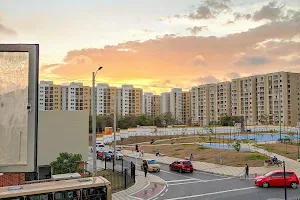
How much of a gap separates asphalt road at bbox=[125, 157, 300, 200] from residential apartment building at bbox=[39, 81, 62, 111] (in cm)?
10238

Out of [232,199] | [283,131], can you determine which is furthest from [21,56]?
[283,131]

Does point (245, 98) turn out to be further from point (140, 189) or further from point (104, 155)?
point (140, 189)

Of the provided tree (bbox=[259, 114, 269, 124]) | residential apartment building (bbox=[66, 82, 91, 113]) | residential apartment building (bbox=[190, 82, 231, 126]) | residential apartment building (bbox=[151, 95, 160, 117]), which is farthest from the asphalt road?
residential apartment building (bbox=[151, 95, 160, 117])

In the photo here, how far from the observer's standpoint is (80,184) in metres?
14.4

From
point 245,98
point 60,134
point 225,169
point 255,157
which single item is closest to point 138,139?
point 255,157

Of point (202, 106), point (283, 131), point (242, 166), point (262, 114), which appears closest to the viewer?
point (242, 166)

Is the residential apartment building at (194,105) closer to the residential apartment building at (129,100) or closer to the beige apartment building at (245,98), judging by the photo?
the beige apartment building at (245,98)

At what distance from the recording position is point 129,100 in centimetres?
14238

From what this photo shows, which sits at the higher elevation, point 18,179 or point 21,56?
point 21,56

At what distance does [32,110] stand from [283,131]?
248 feet

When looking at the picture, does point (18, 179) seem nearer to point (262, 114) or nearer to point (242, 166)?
point (242, 166)

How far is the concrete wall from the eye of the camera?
26.3m

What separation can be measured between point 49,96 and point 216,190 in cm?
11107

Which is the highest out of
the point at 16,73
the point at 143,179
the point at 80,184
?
the point at 16,73
